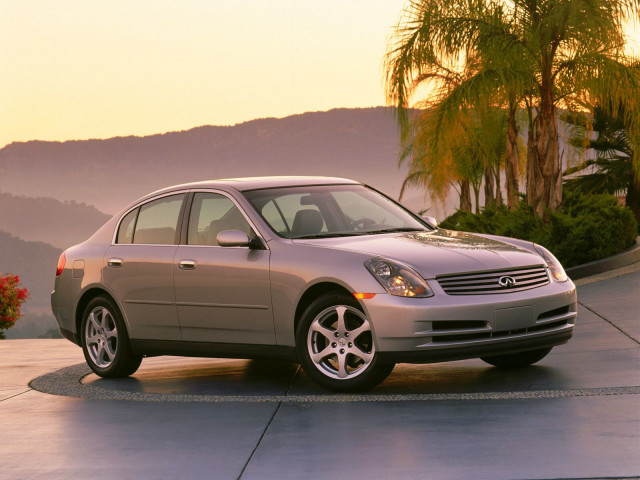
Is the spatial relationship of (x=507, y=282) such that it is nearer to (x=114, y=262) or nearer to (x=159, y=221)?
(x=159, y=221)

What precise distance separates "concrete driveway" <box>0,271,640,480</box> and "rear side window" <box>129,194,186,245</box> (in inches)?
51.6

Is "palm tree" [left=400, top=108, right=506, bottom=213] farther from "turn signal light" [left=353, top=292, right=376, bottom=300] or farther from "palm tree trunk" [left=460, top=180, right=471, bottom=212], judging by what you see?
"turn signal light" [left=353, top=292, right=376, bottom=300]

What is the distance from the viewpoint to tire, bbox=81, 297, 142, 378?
34.0 feet

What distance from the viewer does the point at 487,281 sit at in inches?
330

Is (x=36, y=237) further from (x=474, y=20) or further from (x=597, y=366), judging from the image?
(x=597, y=366)

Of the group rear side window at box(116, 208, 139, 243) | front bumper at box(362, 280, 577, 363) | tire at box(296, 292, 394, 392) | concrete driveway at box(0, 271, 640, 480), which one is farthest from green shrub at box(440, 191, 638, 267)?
tire at box(296, 292, 394, 392)

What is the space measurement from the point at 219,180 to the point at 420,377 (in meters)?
2.53

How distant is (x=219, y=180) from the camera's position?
10156 millimetres

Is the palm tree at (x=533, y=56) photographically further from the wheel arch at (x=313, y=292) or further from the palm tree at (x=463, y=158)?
the wheel arch at (x=313, y=292)

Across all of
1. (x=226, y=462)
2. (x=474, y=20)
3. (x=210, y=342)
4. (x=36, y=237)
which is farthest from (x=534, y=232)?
(x=36, y=237)

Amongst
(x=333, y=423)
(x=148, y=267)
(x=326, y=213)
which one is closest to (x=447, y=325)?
(x=333, y=423)

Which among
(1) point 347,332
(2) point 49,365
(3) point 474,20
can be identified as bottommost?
(2) point 49,365

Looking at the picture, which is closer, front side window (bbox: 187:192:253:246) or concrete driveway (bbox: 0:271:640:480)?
concrete driveway (bbox: 0:271:640:480)

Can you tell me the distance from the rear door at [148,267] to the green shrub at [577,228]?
1082 cm
